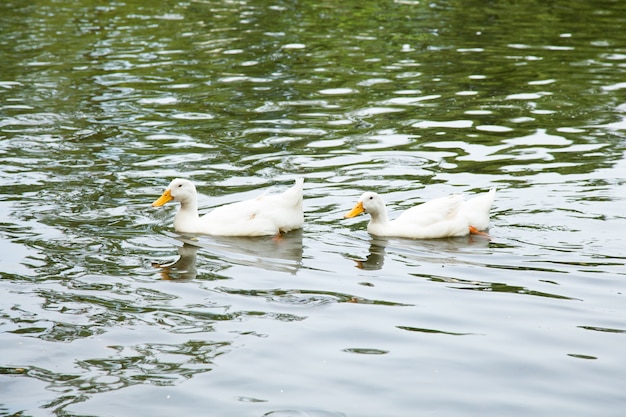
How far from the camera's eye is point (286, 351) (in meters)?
8.20

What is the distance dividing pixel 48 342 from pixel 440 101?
10.7 metres

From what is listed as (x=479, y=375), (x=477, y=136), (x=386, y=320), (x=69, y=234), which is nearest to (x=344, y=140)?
(x=477, y=136)

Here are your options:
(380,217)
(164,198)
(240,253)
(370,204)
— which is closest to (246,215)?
A: (240,253)

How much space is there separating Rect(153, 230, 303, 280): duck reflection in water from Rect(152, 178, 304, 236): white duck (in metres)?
0.10

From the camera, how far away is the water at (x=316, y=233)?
7.70 metres

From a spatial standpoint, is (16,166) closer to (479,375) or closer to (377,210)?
(377,210)

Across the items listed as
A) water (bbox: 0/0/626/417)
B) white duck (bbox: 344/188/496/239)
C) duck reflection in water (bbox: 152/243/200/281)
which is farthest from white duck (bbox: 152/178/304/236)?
white duck (bbox: 344/188/496/239)

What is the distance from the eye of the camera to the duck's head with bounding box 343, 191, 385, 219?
1134cm

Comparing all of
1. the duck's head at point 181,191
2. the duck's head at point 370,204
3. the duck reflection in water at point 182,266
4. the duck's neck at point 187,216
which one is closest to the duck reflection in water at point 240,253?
the duck reflection in water at point 182,266

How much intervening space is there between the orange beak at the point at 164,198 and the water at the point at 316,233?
0.28m

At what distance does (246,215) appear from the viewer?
11.5m

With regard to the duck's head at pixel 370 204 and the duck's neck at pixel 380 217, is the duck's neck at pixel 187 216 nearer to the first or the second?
the duck's head at pixel 370 204

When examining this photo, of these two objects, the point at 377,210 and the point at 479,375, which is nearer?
the point at 479,375

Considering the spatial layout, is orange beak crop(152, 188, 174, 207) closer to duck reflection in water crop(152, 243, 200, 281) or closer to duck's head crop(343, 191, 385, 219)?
duck reflection in water crop(152, 243, 200, 281)
